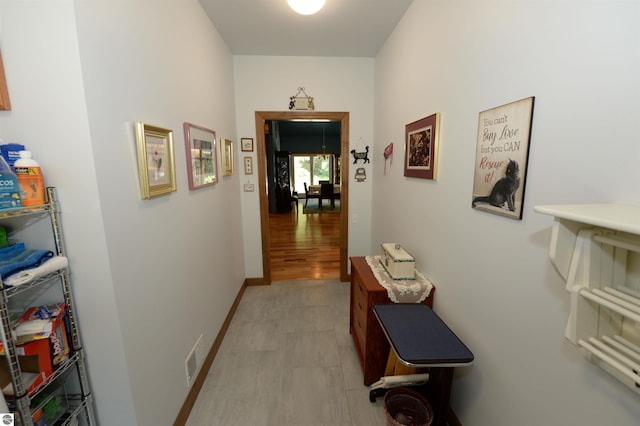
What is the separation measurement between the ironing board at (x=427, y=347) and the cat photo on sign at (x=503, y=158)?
685 mm

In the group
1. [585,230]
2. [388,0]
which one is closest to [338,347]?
[585,230]

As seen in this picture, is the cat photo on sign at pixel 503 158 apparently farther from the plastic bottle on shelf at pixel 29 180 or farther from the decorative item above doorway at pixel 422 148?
the plastic bottle on shelf at pixel 29 180

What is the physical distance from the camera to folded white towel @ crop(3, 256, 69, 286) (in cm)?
78

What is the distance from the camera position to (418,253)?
1.94m

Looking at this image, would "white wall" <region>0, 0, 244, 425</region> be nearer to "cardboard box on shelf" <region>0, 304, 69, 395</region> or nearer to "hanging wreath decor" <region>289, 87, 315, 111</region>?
"cardboard box on shelf" <region>0, 304, 69, 395</region>

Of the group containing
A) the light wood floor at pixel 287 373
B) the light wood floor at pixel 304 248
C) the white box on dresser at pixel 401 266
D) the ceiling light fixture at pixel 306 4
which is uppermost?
the ceiling light fixture at pixel 306 4

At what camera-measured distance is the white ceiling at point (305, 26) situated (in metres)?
2.00

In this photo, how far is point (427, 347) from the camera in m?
1.26

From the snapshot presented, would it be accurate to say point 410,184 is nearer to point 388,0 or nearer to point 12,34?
point 388,0

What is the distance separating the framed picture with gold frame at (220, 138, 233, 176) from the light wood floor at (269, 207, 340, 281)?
1695 mm

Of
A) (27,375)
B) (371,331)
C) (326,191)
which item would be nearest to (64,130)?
(27,375)

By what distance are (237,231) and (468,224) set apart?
2.42m

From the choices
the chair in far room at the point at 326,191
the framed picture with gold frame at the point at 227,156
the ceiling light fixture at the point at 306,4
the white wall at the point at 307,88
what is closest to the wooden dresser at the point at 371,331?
the framed picture with gold frame at the point at 227,156

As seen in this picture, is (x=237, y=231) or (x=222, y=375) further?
(x=237, y=231)
